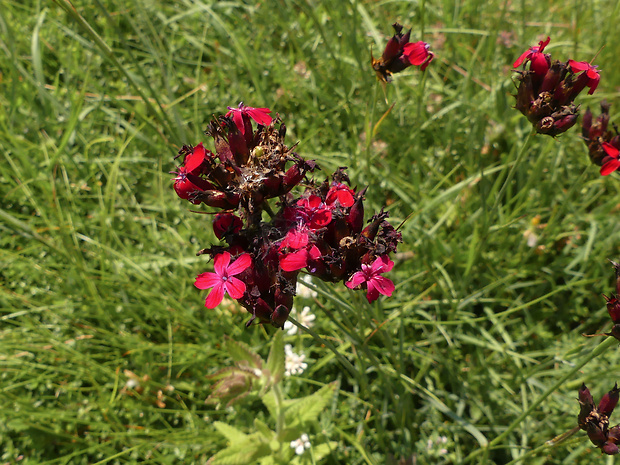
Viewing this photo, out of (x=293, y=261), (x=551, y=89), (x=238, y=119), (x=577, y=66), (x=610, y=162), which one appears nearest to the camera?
(x=293, y=261)

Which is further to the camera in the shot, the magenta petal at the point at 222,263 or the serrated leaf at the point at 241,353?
the serrated leaf at the point at 241,353

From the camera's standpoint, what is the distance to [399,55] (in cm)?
239

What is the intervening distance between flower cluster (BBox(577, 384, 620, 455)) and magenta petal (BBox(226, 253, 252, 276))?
1620mm

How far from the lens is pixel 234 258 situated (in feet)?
6.02

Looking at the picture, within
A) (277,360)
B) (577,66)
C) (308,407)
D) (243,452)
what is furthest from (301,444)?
(577,66)

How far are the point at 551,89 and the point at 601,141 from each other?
80 cm

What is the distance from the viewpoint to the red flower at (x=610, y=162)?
2.47 meters

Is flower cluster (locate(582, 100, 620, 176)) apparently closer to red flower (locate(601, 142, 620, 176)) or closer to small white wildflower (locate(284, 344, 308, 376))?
red flower (locate(601, 142, 620, 176))

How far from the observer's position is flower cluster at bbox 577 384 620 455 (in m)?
1.99

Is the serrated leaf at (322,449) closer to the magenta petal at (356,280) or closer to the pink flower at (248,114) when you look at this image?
the magenta petal at (356,280)

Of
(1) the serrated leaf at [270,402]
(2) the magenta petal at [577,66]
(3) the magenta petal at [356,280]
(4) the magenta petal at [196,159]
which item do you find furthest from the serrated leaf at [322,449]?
(2) the magenta petal at [577,66]

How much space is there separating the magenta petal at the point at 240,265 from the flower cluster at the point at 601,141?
198cm

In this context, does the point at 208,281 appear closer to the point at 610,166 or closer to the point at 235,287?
the point at 235,287

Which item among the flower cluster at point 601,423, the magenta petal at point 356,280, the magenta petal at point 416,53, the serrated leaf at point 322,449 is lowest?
the flower cluster at point 601,423
